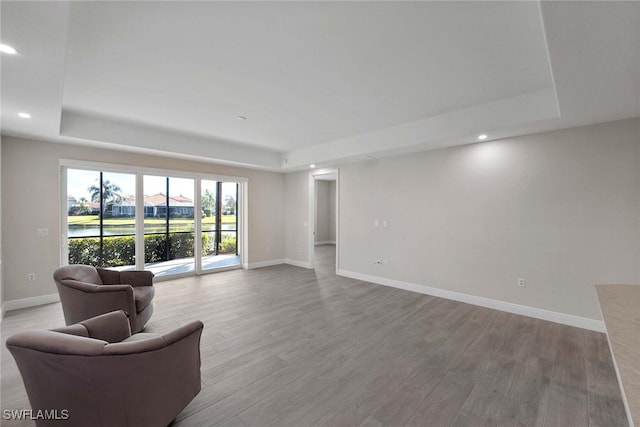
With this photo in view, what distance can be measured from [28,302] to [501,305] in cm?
725

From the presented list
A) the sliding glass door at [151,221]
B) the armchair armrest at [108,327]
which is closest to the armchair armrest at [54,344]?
the armchair armrest at [108,327]

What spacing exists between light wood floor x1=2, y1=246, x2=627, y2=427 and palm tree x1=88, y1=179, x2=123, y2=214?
5.93 feet

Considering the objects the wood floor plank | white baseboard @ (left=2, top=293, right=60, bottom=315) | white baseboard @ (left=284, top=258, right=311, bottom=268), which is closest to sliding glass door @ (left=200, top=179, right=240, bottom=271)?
white baseboard @ (left=284, top=258, right=311, bottom=268)

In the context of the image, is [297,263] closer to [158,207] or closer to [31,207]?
[158,207]

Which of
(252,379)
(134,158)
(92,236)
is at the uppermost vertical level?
(134,158)

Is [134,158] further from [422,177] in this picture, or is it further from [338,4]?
[422,177]

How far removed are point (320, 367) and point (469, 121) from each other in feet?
11.9

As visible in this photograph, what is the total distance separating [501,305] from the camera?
3984 millimetres

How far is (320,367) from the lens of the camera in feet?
8.29

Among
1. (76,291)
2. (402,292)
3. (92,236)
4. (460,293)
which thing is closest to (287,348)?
(76,291)

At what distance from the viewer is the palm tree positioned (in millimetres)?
4762

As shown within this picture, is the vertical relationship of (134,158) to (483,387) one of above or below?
above

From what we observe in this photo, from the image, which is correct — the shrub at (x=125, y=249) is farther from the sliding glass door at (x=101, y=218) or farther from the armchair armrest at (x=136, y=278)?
the armchair armrest at (x=136, y=278)

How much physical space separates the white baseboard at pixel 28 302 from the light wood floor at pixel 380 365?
21 centimetres
